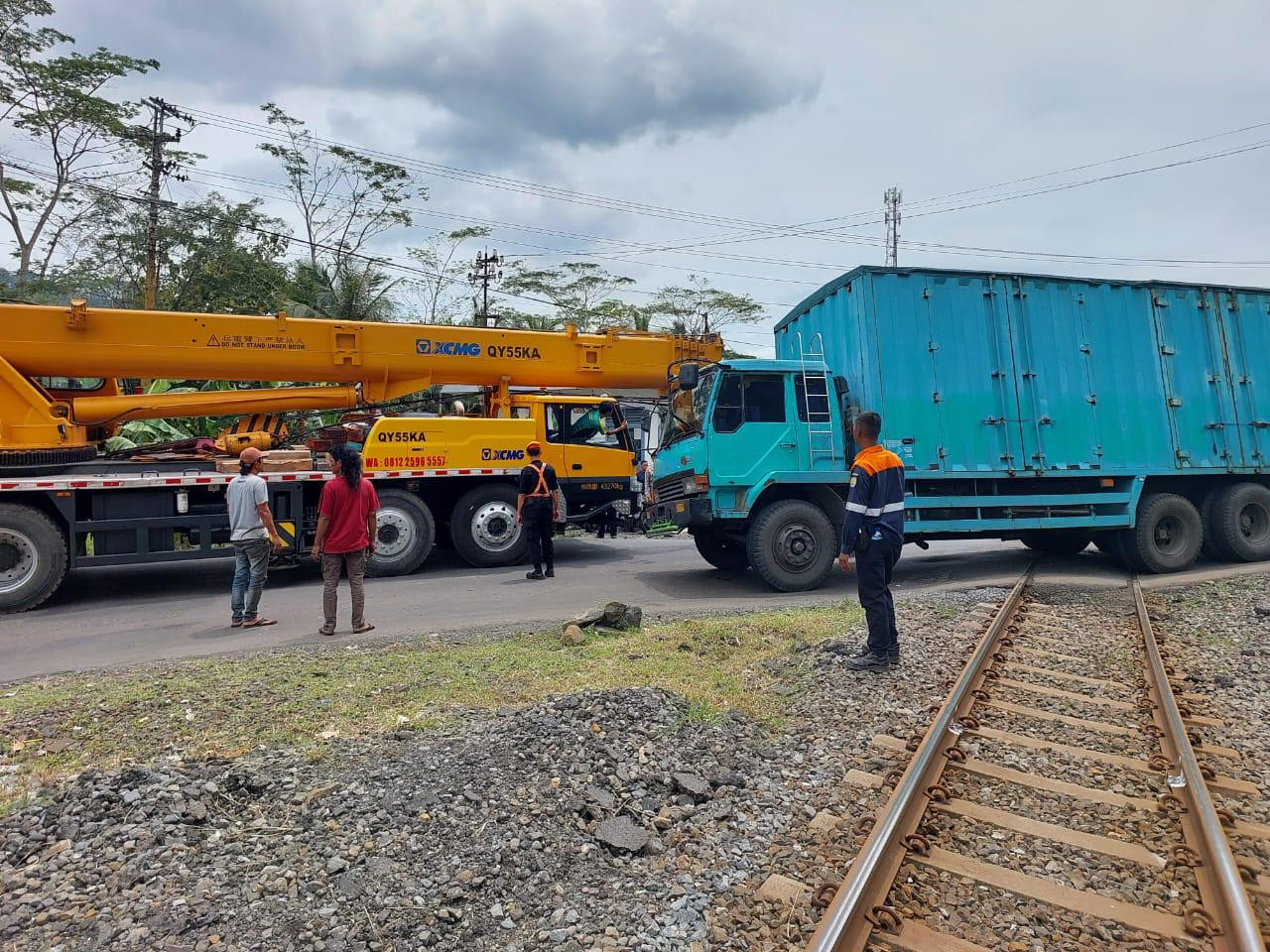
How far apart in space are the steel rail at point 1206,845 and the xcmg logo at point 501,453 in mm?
7874

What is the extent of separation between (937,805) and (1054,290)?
7.98 metres

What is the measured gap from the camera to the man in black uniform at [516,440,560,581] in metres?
9.29

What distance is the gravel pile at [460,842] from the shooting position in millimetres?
2393

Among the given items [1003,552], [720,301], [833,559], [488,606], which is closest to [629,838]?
[488,606]

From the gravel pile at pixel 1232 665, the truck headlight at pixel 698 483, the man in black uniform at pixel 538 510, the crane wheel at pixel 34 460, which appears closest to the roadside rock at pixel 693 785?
the gravel pile at pixel 1232 665

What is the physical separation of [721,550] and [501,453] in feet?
11.0

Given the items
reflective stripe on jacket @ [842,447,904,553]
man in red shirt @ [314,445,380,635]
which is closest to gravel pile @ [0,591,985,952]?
reflective stripe on jacket @ [842,447,904,553]

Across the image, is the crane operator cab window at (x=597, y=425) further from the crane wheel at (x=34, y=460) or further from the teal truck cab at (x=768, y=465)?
the crane wheel at (x=34, y=460)

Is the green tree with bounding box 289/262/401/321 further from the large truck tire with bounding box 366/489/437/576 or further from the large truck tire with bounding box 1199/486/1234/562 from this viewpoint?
the large truck tire with bounding box 1199/486/1234/562

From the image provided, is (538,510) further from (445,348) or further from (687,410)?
(445,348)

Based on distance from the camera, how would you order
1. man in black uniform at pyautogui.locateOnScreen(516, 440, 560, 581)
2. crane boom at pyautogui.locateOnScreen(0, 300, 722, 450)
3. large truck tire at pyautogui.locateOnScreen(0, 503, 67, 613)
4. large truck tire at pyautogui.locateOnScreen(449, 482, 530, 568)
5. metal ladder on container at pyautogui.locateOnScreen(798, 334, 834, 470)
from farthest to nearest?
large truck tire at pyautogui.locateOnScreen(449, 482, 530, 568) → man in black uniform at pyautogui.locateOnScreen(516, 440, 560, 581) → metal ladder on container at pyautogui.locateOnScreen(798, 334, 834, 470) → crane boom at pyautogui.locateOnScreen(0, 300, 722, 450) → large truck tire at pyautogui.locateOnScreen(0, 503, 67, 613)

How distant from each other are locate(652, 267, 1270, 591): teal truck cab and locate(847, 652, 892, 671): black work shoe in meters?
3.16

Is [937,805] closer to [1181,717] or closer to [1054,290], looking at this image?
[1181,717]

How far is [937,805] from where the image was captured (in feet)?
10.6
